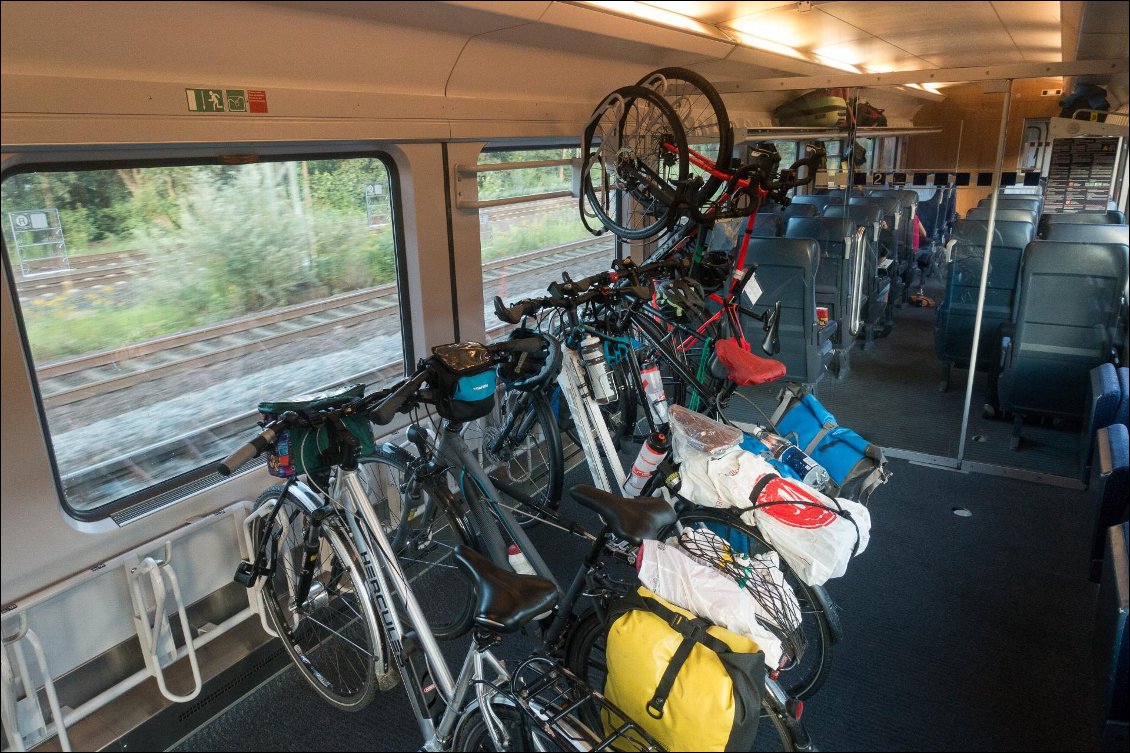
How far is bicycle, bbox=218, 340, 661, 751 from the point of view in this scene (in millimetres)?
1945

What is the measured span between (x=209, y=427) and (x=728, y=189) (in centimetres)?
298

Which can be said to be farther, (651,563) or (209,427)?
(209,427)

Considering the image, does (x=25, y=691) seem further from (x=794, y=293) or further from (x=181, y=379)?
(x=794, y=293)

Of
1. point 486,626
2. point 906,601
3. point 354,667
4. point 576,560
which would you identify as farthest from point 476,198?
point 906,601

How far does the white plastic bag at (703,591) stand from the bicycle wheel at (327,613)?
41.2 inches

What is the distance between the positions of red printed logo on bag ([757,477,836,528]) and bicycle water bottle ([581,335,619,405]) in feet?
3.51

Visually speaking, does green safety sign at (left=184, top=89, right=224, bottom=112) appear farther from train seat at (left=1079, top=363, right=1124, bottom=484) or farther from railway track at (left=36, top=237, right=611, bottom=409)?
train seat at (left=1079, top=363, right=1124, bottom=484)

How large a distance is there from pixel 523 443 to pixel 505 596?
2.41m

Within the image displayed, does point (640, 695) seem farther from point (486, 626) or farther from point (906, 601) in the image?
point (906, 601)

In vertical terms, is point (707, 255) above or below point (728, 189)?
below

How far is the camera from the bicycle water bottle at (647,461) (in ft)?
10.9

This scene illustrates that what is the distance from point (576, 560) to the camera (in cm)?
397

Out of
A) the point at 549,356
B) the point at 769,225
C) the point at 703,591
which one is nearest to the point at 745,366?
the point at 549,356

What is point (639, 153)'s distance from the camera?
427 cm
